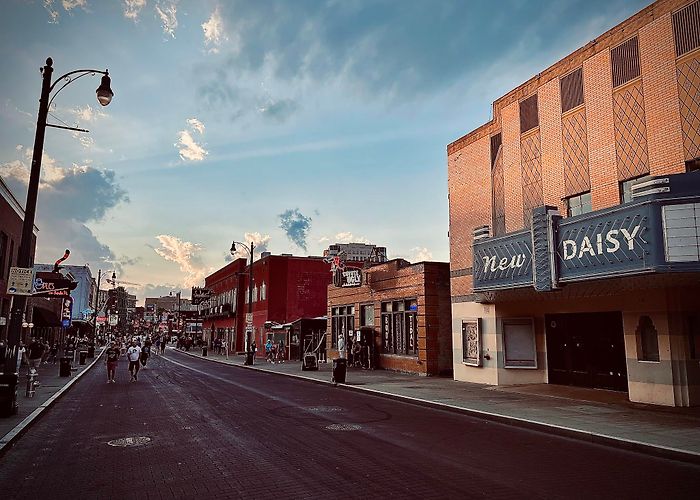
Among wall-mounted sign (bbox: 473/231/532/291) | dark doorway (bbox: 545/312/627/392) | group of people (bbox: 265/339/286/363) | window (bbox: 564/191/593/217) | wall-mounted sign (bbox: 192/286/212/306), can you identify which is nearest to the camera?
wall-mounted sign (bbox: 473/231/532/291)

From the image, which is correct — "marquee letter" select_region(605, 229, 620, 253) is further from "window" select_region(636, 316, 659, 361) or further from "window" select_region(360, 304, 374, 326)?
"window" select_region(360, 304, 374, 326)

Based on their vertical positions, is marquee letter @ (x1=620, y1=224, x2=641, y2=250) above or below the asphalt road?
above

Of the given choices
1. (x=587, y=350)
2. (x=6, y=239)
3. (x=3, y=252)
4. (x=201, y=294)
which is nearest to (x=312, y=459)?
(x=587, y=350)

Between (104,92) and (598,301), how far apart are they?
15.9 meters

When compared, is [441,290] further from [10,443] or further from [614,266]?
[10,443]

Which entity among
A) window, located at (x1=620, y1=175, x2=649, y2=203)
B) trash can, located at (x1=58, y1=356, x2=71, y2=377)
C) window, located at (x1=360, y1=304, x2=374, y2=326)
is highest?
window, located at (x1=620, y1=175, x2=649, y2=203)

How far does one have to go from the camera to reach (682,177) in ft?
38.4

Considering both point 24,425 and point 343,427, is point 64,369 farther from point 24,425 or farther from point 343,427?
point 343,427

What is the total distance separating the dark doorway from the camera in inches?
663

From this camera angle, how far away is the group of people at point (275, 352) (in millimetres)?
39812

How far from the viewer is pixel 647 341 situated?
15.1 m

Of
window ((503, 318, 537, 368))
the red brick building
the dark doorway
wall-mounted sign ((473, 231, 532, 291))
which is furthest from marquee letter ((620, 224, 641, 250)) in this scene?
the red brick building

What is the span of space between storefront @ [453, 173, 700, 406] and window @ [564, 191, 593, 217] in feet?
7.66

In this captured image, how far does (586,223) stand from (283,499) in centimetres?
1065
